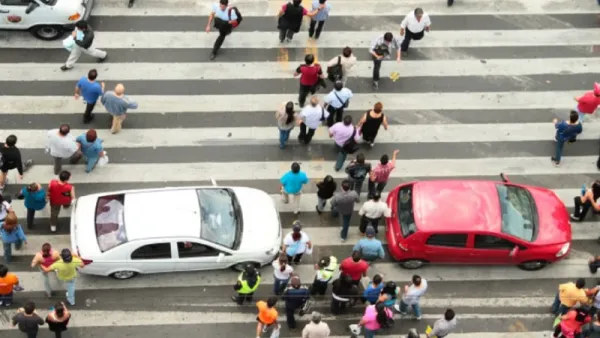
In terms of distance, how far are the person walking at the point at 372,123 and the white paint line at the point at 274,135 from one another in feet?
2.34

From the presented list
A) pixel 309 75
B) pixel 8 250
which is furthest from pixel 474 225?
pixel 8 250

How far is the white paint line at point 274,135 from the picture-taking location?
19156 millimetres

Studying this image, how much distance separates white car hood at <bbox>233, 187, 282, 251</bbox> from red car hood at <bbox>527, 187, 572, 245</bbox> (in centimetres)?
520

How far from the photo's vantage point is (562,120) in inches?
794

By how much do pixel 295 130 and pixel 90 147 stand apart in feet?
15.1

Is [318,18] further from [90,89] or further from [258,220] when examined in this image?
[258,220]

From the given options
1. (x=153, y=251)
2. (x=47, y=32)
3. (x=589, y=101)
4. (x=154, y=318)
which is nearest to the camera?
(x=153, y=251)

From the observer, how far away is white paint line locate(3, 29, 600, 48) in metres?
21.2

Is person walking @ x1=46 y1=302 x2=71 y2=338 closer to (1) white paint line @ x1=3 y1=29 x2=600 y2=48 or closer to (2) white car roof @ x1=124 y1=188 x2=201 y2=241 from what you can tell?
(2) white car roof @ x1=124 y1=188 x2=201 y2=241

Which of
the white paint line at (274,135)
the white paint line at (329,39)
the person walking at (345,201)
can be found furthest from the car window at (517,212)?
the white paint line at (329,39)

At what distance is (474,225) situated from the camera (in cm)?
1667

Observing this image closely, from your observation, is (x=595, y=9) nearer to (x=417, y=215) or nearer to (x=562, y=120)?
(x=562, y=120)

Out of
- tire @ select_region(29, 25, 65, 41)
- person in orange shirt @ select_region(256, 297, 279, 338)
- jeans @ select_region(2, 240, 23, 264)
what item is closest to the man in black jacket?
tire @ select_region(29, 25, 65, 41)

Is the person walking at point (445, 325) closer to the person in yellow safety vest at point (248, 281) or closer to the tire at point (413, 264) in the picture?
the tire at point (413, 264)
